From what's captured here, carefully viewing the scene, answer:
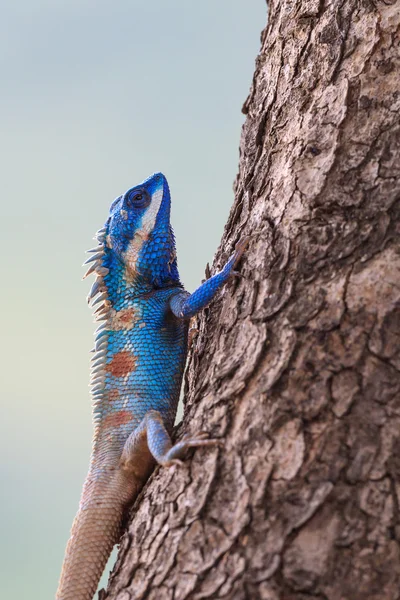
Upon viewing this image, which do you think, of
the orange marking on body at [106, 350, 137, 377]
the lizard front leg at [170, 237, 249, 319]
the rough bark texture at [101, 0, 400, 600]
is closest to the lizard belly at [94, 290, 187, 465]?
the orange marking on body at [106, 350, 137, 377]

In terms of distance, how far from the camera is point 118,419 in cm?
352

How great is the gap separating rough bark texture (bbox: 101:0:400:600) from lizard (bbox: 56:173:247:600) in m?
0.23

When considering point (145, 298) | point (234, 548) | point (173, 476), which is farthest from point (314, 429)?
point (145, 298)

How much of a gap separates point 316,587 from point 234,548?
28 cm

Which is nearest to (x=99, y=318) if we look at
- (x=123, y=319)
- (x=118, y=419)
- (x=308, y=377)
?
(x=123, y=319)

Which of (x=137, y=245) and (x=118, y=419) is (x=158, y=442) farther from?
(x=137, y=245)

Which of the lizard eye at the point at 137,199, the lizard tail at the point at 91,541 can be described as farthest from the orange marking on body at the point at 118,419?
the lizard eye at the point at 137,199

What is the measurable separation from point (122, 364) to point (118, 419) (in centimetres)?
33

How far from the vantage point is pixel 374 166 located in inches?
103

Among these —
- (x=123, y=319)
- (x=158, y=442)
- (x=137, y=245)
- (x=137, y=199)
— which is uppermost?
(x=137, y=199)

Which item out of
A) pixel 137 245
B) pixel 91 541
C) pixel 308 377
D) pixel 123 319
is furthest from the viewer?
pixel 137 245

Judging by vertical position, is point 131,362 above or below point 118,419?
above

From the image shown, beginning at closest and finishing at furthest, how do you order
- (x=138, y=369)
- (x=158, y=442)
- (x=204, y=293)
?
(x=158, y=442)
(x=204, y=293)
(x=138, y=369)

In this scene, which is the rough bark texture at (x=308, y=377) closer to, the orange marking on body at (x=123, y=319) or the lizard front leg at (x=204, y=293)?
the lizard front leg at (x=204, y=293)
